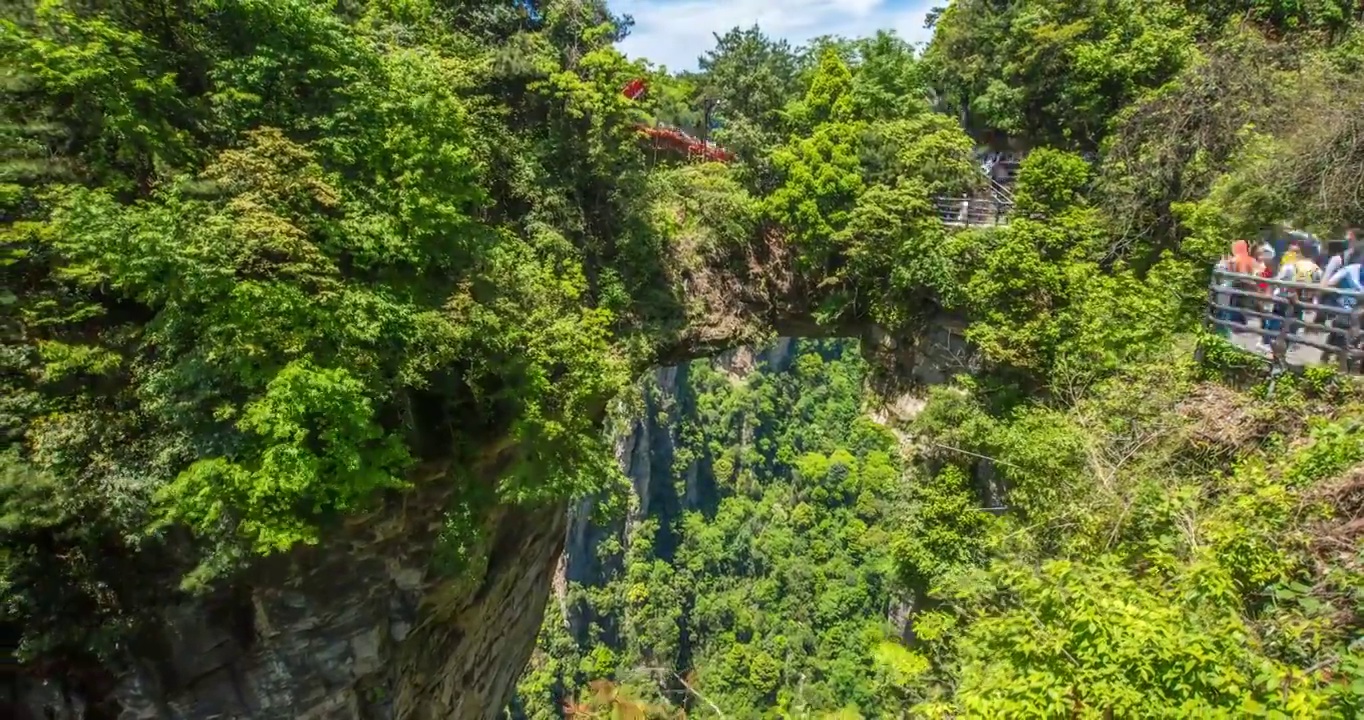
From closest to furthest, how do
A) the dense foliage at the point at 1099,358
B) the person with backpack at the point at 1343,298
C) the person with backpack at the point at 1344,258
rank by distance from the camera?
the dense foliage at the point at 1099,358
the person with backpack at the point at 1343,298
the person with backpack at the point at 1344,258

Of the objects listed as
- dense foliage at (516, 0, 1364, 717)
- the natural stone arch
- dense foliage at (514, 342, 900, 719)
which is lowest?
dense foliage at (514, 342, 900, 719)

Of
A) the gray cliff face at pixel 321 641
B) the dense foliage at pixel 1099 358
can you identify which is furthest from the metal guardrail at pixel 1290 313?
the gray cliff face at pixel 321 641

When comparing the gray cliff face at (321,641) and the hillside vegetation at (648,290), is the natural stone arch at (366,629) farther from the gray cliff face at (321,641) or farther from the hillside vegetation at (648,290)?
the hillside vegetation at (648,290)

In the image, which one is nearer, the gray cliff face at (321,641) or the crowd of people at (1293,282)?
the crowd of people at (1293,282)

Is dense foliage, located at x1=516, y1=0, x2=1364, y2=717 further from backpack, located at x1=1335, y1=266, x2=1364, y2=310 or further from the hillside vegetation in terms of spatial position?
backpack, located at x1=1335, y1=266, x2=1364, y2=310

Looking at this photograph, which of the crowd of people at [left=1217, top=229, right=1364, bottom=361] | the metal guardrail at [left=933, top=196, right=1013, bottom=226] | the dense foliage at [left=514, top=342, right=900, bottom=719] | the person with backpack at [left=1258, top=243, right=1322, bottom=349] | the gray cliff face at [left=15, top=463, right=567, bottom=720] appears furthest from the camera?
the dense foliage at [left=514, top=342, right=900, bottom=719]

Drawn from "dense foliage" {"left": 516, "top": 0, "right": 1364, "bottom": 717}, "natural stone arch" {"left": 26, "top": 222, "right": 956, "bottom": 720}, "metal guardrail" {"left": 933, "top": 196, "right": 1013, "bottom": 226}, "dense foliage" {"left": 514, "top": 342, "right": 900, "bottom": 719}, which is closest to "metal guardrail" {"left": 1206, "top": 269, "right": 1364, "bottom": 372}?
"dense foliage" {"left": 516, "top": 0, "right": 1364, "bottom": 717}

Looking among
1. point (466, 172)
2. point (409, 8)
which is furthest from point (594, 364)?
point (409, 8)
